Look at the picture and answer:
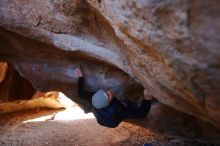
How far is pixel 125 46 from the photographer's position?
3.16m

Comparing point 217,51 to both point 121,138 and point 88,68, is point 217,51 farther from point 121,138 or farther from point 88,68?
point 121,138

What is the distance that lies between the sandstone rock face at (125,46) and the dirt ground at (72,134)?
2.88 feet

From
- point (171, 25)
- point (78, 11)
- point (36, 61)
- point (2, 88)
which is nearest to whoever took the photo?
point (171, 25)

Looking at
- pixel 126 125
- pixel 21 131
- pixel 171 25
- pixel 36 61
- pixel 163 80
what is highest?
pixel 171 25

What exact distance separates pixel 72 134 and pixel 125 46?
284cm

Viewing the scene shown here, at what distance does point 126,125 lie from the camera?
19.2 feet

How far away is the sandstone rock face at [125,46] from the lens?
2.15 m

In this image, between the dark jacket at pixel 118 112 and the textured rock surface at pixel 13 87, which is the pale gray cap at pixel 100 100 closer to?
the dark jacket at pixel 118 112

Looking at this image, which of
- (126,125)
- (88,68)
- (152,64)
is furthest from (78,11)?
(126,125)

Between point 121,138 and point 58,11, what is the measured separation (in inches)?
95.0

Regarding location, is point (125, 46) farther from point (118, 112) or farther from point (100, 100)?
point (118, 112)

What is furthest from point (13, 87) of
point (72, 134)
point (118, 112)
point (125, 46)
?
point (125, 46)

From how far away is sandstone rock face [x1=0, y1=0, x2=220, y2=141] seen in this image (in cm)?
215

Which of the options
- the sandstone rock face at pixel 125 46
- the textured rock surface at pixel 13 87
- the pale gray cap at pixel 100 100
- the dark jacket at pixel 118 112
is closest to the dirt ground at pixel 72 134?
the textured rock surface at pixel 13 87
